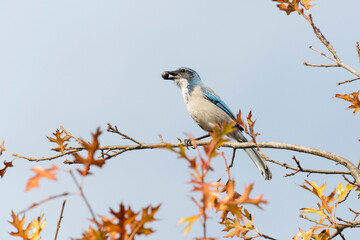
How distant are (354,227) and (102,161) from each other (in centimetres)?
315

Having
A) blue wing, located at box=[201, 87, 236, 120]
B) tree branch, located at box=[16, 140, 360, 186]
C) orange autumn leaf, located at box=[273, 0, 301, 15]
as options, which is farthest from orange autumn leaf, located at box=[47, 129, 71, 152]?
blue wing, located at box=[201, 87, 236, 120]

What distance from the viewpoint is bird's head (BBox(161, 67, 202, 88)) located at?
32.9 feet

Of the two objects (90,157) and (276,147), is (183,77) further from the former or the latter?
(90,157)

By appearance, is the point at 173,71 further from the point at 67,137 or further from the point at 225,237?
the point at 225,237

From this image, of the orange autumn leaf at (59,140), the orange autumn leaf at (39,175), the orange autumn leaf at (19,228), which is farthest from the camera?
the orange autumn leaf at (59,140)

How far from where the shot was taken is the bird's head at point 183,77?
10.0m

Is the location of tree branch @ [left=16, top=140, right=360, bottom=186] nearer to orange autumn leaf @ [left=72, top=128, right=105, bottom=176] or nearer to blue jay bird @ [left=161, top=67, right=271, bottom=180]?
blue jay bird @ [left=161, top=67, right=271, bottom=180]

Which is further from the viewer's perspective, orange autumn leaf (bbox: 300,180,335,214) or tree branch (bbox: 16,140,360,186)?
tree branch (bbox: 16,140,360,186)

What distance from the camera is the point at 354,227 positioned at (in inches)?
175

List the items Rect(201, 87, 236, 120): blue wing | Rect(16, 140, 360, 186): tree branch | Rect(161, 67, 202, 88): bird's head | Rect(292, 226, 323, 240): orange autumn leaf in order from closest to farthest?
Rect(292, 226, 323, 240): orange autumn leaf < Rect(16, 140, 360, 186): tree branch < Rect(201, 87, 236, 120): blue wing < Rect(161, 67, 202, 88): bird's head

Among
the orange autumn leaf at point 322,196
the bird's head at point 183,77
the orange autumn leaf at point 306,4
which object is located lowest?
the orange autumn leaf at point 322,196

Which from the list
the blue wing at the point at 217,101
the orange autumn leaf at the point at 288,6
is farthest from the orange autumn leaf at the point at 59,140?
the blue wing at the point at 217,101

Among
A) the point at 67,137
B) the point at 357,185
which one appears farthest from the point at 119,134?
the point at 357,185

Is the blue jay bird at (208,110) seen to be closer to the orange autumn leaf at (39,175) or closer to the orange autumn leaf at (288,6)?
the orange autumn leaf at (288,6)
